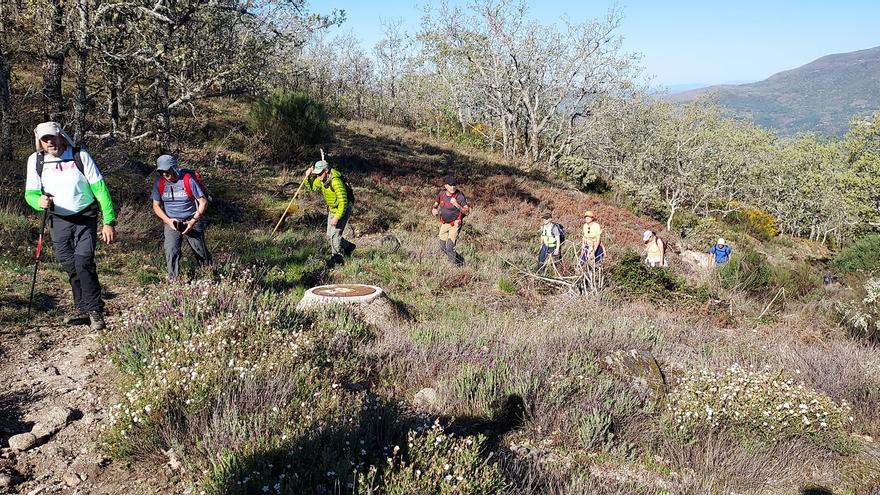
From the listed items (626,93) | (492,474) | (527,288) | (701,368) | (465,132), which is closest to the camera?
(492,474)

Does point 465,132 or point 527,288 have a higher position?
point 465,132

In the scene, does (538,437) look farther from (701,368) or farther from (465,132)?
(465,132)

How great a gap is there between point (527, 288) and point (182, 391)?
21.8ft

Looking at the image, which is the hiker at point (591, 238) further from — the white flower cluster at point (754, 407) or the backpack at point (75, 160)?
the backpack at point (75, 160)

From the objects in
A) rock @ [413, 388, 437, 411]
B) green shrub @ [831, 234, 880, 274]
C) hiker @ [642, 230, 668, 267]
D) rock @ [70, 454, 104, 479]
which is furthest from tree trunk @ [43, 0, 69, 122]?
green shrub @ [831, 234, 880, 274]

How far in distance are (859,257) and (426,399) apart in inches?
824

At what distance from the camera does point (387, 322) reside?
6211 mm

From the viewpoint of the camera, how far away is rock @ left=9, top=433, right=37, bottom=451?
10.4 ft

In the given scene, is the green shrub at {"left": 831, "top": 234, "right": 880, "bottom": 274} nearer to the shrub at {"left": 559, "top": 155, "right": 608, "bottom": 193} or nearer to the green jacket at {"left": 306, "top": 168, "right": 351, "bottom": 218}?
the shrub at {"left": 559, "top": 155, "right": 608, "bottom": 193}

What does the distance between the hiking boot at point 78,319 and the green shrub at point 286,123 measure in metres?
10.1

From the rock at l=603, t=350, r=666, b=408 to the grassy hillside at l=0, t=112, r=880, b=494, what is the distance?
2 cm

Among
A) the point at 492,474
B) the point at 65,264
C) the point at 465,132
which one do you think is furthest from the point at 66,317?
the point at 465,132

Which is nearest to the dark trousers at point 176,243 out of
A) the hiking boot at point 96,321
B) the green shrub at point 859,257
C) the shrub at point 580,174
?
the hiking boot at point 96,321

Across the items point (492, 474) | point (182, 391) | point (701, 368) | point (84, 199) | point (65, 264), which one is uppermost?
point (84, 199)
